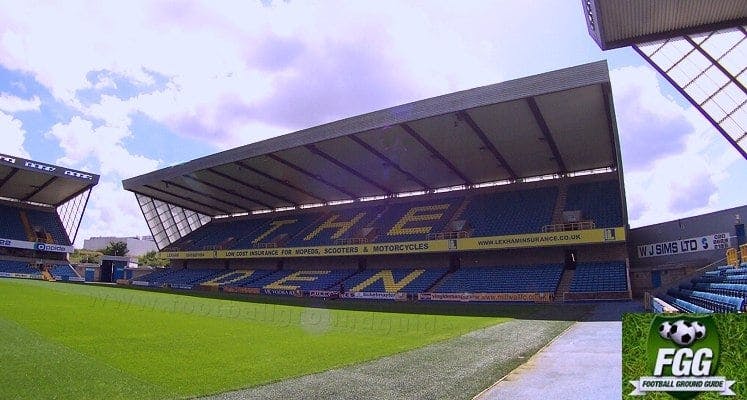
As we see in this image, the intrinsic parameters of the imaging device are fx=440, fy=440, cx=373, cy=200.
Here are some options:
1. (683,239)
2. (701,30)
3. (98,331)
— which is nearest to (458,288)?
(683,239)

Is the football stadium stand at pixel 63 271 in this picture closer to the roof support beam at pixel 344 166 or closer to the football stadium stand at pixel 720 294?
the roof support beam at pixel 344 166

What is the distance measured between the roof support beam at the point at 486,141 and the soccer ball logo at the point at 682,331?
1997 centimetres

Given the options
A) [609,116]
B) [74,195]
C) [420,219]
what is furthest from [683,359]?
[74,195]

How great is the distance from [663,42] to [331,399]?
17.3 m

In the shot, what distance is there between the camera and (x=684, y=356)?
128 inches

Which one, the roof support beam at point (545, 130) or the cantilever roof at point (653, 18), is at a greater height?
the cantilever roof at point (653, 18)

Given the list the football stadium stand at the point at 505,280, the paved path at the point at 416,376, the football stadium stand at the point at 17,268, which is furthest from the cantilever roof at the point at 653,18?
the football stadium stand at the point at 17,268

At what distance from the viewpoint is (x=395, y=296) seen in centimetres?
2953

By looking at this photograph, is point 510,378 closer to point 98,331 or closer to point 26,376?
point 26,376

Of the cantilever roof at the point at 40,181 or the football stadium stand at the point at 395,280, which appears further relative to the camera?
the cantilever roof at the point at 40,181

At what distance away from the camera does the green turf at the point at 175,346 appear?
21.6 feet

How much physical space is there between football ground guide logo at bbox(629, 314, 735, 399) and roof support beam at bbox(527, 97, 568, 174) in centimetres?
1894

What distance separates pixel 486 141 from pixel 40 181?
47466 millimetres

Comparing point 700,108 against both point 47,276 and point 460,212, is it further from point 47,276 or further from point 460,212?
point 47,276
